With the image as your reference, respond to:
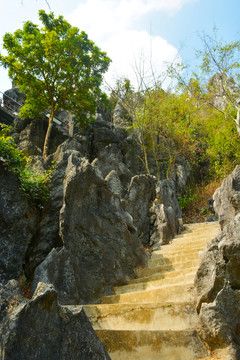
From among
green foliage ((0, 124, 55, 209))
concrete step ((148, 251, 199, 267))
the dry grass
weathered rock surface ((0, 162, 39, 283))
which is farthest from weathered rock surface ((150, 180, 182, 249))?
the dry grass

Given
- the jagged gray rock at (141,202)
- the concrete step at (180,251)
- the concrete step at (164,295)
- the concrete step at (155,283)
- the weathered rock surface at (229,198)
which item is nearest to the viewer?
the concrete step at (164,295)

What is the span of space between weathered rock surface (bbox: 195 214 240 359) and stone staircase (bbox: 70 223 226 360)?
0.20m

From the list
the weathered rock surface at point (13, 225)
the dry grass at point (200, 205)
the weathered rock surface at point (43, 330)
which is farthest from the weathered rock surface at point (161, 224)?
the weathered rock surface at point (43, 330)

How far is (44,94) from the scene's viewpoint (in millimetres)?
14773

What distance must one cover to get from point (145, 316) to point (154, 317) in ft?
0.39

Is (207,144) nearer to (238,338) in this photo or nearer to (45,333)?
(238,338)

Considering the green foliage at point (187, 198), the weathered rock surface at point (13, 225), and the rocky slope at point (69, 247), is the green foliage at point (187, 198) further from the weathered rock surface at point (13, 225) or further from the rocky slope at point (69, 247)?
the weathered rock surface at point (13, 225)

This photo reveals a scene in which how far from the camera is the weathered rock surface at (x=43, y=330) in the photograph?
2.11 meters

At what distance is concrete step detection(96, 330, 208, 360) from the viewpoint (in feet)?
9.66

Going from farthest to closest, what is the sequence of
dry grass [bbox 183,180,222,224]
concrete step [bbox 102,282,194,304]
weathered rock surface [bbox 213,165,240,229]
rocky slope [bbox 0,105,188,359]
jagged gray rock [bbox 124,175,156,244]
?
dry grass [bbox 183,180,222,224], jagged gray rock [bbox 124,175,156,244], weathered rock surface [bbox 213,165,240,229], concrete step [bbox 102,282,194,304], rocky slope [bbox 0,105,188,359]

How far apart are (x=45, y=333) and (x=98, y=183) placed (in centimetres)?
354

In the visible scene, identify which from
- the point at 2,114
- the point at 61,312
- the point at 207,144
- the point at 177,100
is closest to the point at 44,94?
the point at 2,114

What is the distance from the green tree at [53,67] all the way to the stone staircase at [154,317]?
1010cm

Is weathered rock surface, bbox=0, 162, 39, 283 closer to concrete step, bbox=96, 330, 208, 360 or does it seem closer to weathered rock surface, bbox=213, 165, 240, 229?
concrete step, bbox=96, 330, 208, 360
